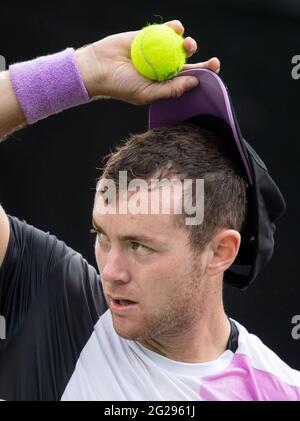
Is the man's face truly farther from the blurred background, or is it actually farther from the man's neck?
the blurred background

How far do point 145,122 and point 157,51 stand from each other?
4.15ft

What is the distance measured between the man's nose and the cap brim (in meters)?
0.32

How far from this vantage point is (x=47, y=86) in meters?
1.39

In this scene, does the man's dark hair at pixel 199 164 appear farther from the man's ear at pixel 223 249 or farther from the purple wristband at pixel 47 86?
the purple wristband at pixel 47 86

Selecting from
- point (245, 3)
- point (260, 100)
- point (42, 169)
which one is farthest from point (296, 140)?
point (42, 169)

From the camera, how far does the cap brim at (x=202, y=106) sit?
1456mm

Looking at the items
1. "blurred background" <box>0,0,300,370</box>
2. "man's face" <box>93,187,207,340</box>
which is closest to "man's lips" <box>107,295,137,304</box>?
"man's face" <box>93,187,207,340</box>

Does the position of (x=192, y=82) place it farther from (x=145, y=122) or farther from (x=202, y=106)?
(x=145, y=122)

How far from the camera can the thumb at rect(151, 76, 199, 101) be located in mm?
1436

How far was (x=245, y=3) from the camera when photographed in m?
2.55

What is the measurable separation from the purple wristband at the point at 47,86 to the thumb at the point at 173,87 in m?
0.13

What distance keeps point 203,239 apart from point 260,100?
1300 millimetres

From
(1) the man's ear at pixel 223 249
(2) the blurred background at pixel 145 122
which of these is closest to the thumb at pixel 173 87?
(1) the man's ear at pixel 223 249
